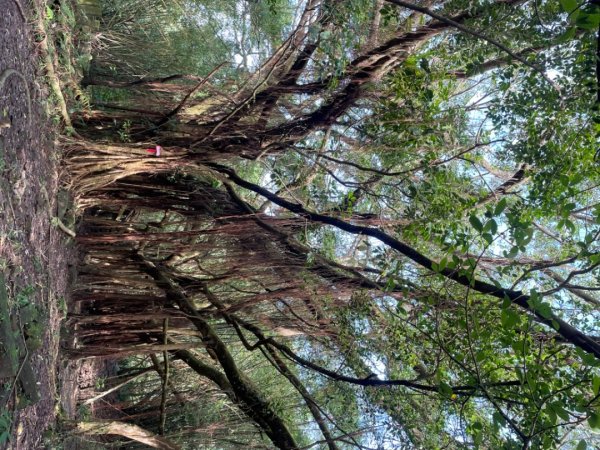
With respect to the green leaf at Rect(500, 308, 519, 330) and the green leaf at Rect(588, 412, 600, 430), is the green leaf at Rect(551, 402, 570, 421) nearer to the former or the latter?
the green leaf at Rect(588, 412, 600, 430)

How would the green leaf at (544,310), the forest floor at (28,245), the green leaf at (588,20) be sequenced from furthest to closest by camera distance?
the forest floor at (28,245) → the green leaf at (544,310) → the green leaf at (588,20)

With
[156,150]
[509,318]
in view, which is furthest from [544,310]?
[156,150]

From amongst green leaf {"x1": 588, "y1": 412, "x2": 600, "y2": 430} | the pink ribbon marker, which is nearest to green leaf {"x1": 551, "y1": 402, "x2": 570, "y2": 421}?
green leaf {"x1": 588, "y1": 412, "x2": 600, "y2": 430}

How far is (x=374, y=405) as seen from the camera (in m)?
3.72

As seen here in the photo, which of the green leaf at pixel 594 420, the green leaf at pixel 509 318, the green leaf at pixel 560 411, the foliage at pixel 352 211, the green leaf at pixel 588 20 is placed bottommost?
the green leaf at pixel 594 420

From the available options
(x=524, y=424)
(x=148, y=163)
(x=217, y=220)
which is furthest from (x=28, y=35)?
(x=524, y=424)

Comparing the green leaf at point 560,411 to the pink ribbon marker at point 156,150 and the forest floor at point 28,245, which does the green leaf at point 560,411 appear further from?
the pink ribbon marker at point 156,150

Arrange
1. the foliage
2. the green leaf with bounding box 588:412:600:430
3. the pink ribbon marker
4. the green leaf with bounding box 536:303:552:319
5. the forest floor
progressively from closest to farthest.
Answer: the green leaf with bounding box 588:412:600:430, the green leaf with bounding box 536:303:552:319, the forest floor, the foliage, the pink ribbon marker

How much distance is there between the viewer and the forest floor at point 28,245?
8.69 feet

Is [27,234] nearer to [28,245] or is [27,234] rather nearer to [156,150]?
[28,245]

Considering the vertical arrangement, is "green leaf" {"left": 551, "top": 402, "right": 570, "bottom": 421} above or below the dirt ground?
below

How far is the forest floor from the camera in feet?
8.69

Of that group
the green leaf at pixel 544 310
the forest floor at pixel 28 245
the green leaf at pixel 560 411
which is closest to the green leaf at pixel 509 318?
the green leaf at pixel 544 310

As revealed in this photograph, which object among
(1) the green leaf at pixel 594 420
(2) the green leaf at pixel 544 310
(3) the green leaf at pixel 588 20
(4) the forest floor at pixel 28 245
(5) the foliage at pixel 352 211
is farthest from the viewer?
(5) the foliage at pixel 352 211
